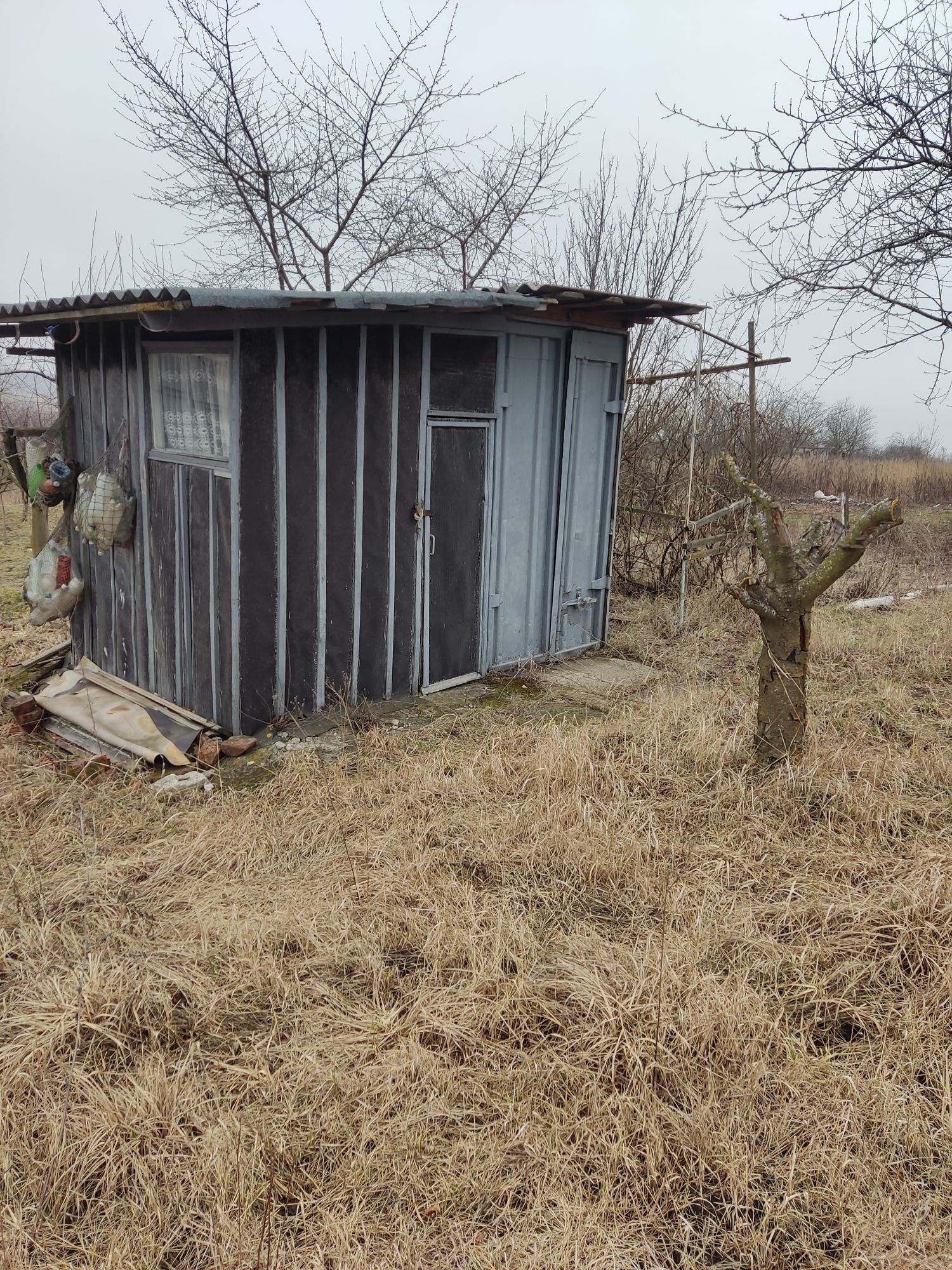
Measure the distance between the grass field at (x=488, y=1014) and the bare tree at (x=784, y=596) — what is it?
0.23 m

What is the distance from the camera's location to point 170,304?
14.3 ft

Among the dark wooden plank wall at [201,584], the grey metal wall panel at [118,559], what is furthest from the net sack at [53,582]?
the dark wooden plank wall at [201,584]

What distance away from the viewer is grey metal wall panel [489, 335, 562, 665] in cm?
651

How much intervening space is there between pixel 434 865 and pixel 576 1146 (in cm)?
153

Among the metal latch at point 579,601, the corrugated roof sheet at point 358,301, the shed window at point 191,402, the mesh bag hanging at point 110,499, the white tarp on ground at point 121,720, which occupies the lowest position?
the white tarp on ground at point 121,720

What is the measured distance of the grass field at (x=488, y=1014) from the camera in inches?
93.0

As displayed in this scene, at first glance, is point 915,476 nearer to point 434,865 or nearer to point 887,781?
point 887,781

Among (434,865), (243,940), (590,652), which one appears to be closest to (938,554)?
(590,652)

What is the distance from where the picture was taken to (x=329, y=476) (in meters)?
5.44

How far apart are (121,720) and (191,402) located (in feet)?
6.25

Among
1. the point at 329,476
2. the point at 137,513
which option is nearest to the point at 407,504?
the point at 329,476

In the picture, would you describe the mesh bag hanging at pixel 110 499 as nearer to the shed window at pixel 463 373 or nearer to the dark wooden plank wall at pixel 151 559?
the dark wooden plank wall at pixel 151 559

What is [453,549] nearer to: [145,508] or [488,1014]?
[145,508]

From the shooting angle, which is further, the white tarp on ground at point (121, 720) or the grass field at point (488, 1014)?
the white tarp on ground at point (121, 720)
